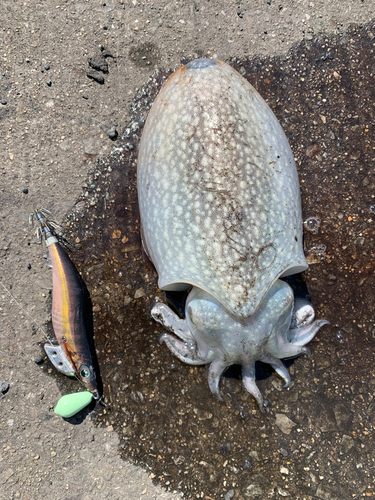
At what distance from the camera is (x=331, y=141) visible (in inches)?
130

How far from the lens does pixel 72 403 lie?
2904 mm

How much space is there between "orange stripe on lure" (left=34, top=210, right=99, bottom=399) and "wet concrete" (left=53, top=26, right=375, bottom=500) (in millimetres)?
177

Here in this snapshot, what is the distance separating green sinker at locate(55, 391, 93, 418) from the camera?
289cm

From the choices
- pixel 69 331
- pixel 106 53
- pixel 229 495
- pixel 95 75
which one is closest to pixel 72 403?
pixel 69 331

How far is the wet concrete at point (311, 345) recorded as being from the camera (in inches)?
115

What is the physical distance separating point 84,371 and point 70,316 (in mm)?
486

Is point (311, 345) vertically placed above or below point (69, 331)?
below

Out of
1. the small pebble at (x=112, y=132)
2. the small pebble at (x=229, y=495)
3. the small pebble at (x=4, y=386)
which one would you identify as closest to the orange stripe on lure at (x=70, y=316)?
the small pebble at (x=4, y=386)

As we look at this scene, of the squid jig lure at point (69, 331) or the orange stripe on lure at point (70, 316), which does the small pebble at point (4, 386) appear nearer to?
the squid jig lure at point (69, 331)

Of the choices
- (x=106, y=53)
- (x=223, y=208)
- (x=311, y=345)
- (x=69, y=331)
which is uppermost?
(x=106, y=53)

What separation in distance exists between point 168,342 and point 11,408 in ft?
4.94

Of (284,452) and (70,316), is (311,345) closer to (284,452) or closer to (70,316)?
(284,452)

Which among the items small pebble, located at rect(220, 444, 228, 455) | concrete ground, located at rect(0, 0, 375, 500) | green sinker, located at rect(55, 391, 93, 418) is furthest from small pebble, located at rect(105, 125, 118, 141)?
small pebble, located at rect(220, 444, 228, 455)

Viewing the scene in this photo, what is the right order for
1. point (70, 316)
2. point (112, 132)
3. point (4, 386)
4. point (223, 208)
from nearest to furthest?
point (223, 208) < point (70, 316) < point (4, 386) < point (112, 132)
